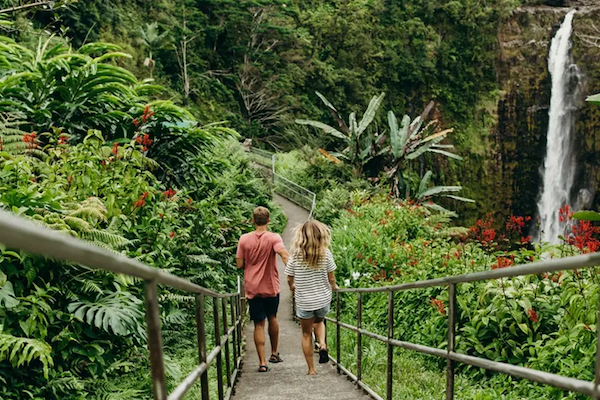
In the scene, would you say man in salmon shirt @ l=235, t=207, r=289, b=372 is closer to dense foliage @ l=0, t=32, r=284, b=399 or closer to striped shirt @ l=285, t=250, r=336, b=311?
striped shirt @ l=285, t=250, r=336, b=311

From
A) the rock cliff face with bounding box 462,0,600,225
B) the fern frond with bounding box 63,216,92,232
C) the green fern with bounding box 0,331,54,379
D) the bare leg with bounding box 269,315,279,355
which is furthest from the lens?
the rock cliff face with bounding box 462,0,600,225

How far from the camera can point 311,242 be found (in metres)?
4.56

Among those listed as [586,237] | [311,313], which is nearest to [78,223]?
[311,313]

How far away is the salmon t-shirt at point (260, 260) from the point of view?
476 cm

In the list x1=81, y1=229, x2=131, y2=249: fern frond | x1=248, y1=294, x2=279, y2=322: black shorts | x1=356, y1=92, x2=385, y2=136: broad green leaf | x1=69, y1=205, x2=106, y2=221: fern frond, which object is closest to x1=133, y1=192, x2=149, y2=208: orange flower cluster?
x1=69, y1=205, x2=106, y2=221: fern frond

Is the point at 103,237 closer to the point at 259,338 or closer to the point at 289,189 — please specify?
the point at 259,338

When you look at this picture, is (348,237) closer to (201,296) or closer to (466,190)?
(201,296)

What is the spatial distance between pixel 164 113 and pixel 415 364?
4.50 meters

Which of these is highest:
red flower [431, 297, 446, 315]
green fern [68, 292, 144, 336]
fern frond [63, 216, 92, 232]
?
fern frond [63, 216, 92, 232]

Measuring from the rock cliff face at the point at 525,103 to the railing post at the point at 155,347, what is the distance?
2860 cm

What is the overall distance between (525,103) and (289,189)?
17395 mm

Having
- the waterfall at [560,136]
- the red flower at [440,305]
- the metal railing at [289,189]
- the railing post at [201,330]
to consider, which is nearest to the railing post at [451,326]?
the railing post at [201,330]

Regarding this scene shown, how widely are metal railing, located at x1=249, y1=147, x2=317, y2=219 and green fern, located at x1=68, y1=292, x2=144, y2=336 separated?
40.2 feet

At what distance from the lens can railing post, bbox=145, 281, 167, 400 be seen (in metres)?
1.16
